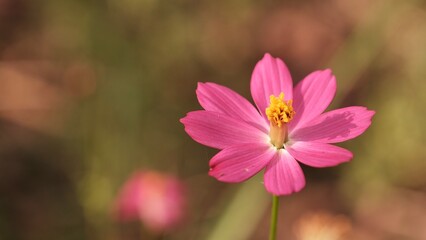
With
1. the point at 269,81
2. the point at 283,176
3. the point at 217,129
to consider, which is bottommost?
the point at 283,176

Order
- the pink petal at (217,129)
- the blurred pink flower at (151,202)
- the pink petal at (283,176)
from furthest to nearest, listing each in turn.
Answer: the blurred pink flower at (151,202) → the pink petal at (217,129) → the pink petal at (283,176)

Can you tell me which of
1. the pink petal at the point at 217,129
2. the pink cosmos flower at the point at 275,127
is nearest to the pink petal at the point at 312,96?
the pink cosmos flower at the point at 275,127

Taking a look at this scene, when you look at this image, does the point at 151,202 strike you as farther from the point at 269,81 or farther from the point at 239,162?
the point at 239,162

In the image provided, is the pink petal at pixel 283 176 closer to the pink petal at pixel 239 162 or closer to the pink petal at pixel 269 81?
the pink petal at pixel 239 162

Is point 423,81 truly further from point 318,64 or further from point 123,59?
point 123,59

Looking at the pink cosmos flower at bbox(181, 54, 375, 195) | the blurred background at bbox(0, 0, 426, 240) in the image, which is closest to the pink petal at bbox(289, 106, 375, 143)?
the pink cosmos flower at bbox(181, 54, 375, 195)

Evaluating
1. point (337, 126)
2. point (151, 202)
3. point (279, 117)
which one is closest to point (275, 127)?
point (279, 117)

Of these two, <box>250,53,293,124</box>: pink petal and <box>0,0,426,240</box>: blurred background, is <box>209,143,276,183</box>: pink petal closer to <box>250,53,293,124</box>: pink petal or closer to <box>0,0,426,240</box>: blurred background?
<box>250,53,293,124</box>: pink petal
